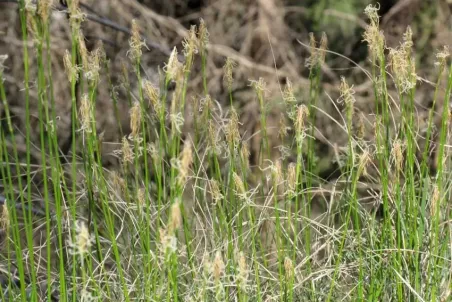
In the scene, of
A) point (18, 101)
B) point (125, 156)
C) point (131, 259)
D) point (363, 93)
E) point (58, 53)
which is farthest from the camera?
point (363, 93)

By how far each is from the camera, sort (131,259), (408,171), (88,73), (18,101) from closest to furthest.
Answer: (88,73) → (408,171) → (131,259) → (18,101)

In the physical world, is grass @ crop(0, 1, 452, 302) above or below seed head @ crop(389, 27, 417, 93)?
below

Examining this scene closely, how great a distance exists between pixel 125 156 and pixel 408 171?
54cm

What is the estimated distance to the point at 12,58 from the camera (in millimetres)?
4625

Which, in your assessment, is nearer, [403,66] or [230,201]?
[403,66]

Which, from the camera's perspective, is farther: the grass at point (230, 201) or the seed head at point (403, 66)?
the seed head at point (403, 66)

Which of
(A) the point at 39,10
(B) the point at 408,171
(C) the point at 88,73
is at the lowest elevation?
(B) the point at 408,171

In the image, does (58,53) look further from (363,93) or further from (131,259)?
(131,259)

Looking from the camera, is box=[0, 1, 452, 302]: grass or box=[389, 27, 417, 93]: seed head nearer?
box=[0, 1, 452, 302]: grass

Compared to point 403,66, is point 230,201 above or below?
below

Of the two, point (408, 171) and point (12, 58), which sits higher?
point (408, 171)

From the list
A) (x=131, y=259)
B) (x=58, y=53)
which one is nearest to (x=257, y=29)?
(x=58, y=53)

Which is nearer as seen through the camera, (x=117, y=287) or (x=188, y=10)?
(x=117, y=287)

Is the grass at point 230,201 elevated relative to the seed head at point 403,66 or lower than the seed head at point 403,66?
lower
